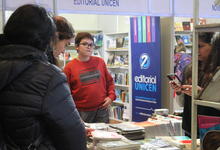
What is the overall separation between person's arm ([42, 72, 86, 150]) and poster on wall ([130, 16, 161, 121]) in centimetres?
350

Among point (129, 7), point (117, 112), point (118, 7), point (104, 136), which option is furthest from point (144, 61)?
point (104, 136)

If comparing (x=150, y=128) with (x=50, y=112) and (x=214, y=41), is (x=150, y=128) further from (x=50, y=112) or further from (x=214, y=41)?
(x=50, y=112)

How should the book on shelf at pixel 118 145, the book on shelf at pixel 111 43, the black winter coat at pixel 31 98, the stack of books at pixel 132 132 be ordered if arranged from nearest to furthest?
the black winter coat at pixel 31 98 < the book on shelf at pixel 118 145 < the stack of books at pixel 132 132 < the book on shelf at pixel 111 43

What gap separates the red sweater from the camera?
3471 millimetres

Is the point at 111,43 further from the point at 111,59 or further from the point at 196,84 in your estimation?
the point at 196,84

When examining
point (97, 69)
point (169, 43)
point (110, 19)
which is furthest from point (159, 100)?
point (110, 19)

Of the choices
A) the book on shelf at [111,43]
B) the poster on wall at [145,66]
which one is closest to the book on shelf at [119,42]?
the book on shelf at [111,43]

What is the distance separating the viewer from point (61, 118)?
1.36 metres

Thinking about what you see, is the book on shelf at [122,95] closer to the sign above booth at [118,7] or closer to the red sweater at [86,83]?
the sign above booth at [118,7]

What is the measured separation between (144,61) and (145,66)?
0.08 metres

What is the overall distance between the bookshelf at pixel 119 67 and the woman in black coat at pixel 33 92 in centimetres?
479

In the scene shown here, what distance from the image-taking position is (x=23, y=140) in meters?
1.34

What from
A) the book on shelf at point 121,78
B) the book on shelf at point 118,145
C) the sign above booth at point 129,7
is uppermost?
the sign above booth at point 129,7

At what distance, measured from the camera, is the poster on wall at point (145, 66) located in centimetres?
485
